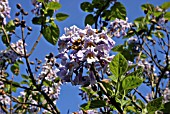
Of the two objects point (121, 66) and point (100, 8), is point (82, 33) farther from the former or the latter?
point (100, 8)

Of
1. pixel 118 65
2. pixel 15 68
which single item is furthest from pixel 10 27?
pixel 118 65

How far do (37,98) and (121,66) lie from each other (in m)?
3.12

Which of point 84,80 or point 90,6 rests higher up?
point 90,6

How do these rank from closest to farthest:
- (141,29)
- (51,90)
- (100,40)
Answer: (100,40) < (141,29) < (51,90)

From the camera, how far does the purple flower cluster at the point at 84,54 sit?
5.85 ft

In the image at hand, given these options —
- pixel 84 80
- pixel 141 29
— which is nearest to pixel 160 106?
pixel 84 80

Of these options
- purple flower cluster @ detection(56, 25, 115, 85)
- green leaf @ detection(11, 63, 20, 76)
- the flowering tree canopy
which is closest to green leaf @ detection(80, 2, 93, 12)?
the flowering tree canopy

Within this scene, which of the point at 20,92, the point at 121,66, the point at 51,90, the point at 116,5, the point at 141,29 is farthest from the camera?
the point at 20,92

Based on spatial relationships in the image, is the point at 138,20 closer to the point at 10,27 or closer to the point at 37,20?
the point at 37,20

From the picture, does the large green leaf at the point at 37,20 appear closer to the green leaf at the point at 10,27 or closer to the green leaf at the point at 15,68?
the green leaf at the point at 10,27

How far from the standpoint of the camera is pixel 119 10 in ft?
10.3

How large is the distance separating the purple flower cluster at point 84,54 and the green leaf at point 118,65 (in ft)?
0.40

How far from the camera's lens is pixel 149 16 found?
383cm

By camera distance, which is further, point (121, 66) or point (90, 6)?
point (90, 6)
